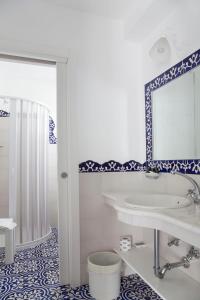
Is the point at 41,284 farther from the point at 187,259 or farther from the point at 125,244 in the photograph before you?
the point at 187,259

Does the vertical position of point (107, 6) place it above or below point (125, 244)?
above

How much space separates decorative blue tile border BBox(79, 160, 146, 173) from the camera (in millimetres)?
1847

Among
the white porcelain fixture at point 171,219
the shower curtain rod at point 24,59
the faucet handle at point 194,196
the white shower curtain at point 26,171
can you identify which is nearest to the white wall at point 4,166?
the white shower curtain at point 26,171

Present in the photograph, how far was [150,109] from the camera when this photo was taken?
75.7 inches

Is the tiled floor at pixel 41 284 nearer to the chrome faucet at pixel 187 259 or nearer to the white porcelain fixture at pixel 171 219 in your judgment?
the chrome faucet at pixel 187 259

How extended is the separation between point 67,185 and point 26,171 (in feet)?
3.48

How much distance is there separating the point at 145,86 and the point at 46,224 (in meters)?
2.06

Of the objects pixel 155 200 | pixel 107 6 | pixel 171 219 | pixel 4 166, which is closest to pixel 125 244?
pixel 155 200

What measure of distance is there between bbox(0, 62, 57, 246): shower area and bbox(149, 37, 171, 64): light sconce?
1641 millimetres

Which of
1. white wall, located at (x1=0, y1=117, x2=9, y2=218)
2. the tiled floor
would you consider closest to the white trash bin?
the tiled floor

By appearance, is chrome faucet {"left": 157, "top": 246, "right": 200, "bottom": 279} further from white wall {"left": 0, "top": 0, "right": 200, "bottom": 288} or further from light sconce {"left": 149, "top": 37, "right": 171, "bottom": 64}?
light sconce {"left": 149, "top": 37, "right": 171, "bottom": 64}

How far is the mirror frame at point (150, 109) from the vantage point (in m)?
1.44

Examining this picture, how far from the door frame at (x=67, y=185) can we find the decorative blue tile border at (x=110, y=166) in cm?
9

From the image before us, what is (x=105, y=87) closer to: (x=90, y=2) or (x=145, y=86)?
(x=145, y=86)
